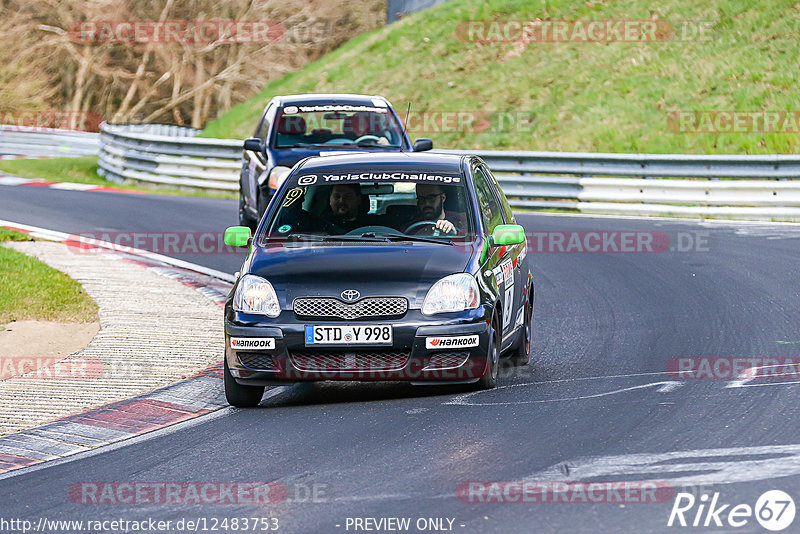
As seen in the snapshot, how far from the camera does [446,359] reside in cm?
836

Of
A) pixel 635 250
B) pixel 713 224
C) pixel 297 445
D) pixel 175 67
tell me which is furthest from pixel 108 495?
pixel 175 67

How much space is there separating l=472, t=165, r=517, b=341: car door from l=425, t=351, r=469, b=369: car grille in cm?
67

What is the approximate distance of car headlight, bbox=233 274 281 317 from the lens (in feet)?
27.5

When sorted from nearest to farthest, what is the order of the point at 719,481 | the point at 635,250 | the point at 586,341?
the point at 719,481, the point at 586,341, the point at 635,250

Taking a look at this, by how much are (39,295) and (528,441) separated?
22.8ft

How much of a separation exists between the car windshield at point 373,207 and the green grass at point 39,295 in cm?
313

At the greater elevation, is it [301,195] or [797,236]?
[301,195]

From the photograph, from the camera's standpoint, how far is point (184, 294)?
13.4 meters

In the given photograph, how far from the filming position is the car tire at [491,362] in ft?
28.0

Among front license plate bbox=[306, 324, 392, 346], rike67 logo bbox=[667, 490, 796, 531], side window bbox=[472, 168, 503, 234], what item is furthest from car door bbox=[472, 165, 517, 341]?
rike67 logo bbox=[667, 490, 796, 531]

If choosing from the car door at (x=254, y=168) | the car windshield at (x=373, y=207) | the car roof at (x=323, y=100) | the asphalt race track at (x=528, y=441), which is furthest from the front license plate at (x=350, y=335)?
the car roof at (x=323, y=100)

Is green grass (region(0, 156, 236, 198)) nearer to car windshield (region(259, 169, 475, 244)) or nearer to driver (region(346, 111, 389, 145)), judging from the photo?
driver (region(346, 111, 389, 145))

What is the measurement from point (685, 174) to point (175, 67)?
33.2 m

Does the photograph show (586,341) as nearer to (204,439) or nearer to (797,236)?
(204,439)
